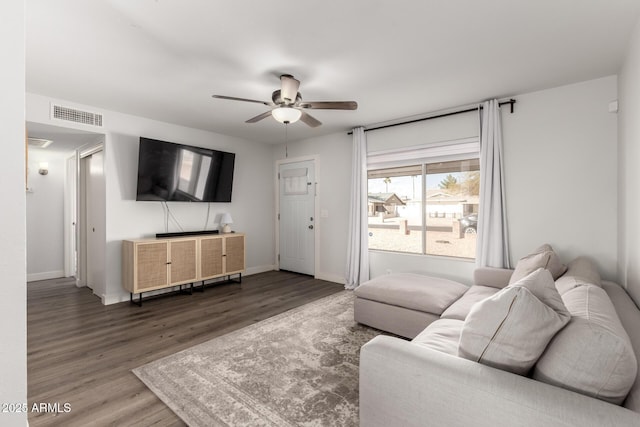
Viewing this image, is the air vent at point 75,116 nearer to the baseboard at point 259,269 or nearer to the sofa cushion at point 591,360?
the baseboard at point 259,269

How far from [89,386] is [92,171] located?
3450 mm

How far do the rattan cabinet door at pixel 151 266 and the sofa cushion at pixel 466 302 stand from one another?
3.48 meters

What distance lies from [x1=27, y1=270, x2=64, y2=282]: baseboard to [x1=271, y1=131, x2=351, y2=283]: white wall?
4.67 metres

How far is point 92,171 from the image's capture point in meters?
4.38

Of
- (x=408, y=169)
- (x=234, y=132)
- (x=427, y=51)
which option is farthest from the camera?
(x=234, y=132)

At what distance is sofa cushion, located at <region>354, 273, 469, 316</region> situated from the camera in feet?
8.64

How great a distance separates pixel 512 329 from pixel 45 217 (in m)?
7.00

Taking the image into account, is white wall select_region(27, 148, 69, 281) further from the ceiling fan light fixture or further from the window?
the window

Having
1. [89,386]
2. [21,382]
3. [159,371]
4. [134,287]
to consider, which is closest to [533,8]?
[21,382]

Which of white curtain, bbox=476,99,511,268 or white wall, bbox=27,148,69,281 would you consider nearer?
white curtain, bbox=476,99,511,268

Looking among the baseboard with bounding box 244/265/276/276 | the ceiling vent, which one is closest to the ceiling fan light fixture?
the baseboard with bounding box 244/265/276/276

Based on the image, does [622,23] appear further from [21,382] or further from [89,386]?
[89,386]

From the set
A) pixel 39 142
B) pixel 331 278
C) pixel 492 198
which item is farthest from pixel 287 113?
pixel 39 142

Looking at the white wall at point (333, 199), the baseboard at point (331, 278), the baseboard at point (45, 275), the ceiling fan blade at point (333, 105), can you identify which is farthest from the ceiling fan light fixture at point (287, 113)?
the baseboard at point (45, 275)
